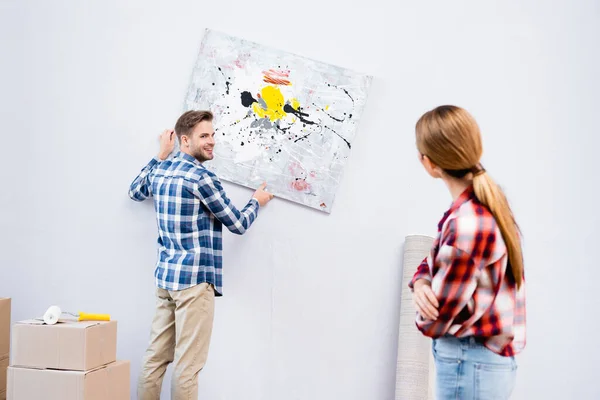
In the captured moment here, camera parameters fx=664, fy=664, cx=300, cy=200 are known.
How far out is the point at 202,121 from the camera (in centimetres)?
270

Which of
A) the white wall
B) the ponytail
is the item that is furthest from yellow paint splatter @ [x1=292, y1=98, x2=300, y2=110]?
the ponytail

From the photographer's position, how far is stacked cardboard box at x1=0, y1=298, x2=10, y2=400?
273 centimetres

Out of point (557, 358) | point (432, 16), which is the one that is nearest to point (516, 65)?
point (432, 16)

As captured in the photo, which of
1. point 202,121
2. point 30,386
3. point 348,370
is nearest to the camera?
point 30,386

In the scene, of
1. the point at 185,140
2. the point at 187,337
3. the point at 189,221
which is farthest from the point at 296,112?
the point at 187,337

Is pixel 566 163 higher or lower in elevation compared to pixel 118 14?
lower

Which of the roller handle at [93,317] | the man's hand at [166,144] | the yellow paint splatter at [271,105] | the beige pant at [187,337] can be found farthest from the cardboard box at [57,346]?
the yellow paint splatter at [271,105]

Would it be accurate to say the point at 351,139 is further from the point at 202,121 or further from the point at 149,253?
the point at 149,253

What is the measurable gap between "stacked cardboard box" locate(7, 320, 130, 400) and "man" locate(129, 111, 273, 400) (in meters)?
0.31

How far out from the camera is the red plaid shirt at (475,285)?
4.75 feet

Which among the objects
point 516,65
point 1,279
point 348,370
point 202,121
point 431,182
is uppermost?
point 516,65

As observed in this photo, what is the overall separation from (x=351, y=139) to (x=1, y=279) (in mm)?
1698

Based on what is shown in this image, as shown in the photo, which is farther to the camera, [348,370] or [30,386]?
[348,370]

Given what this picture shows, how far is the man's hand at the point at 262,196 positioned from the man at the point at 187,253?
7 cm
